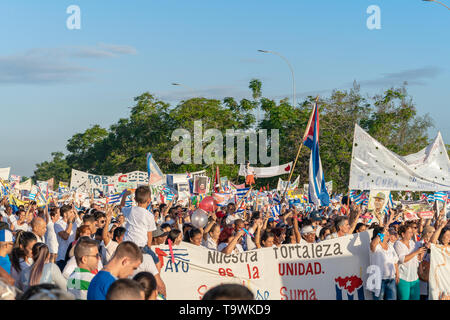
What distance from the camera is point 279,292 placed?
8562mm

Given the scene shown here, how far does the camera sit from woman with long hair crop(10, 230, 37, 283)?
6.75 metres

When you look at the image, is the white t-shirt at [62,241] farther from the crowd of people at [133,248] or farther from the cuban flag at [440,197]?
the cuban flag at [440,197]

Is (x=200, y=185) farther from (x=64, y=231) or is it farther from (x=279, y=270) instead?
(x=279, y=270)

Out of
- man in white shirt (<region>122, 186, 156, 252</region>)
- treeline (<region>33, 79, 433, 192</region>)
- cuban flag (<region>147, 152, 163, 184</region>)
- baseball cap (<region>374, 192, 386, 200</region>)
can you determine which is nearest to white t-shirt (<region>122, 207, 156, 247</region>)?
man in white shirt (<region>122, 186, 156, 252</region>)

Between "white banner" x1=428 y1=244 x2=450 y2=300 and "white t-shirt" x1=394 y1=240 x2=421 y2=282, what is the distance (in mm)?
361

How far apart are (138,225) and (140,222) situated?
4 cm

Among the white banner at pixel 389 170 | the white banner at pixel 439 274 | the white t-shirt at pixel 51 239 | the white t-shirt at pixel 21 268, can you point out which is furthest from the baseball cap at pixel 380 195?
the white t-shirt at pixel 21 268

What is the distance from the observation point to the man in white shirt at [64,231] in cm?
956

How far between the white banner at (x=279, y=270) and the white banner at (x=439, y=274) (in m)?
0.84

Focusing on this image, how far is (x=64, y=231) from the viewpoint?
977 cm

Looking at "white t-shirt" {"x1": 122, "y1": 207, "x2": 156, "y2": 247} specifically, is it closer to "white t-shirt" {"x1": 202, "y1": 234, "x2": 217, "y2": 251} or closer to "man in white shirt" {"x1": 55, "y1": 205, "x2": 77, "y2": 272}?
"man in white shirt" {"x1": 55, "y1": 205, "x2": 77, "y2": 272}
